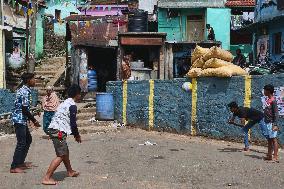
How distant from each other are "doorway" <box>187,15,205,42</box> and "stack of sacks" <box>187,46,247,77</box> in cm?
1354

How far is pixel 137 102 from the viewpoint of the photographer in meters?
14.3

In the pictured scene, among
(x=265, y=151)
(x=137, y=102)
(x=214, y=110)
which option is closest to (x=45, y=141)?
(x=137, y=102)

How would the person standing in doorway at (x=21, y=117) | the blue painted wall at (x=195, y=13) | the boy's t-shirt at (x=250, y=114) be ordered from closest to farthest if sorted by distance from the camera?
1. the person standing in doorway at (x=21, y=117)
2. the boy's t-shirt at (x=250, y=114)
3. the blue painted wall at (x=195, y=13)

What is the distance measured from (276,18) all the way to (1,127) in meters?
12.8

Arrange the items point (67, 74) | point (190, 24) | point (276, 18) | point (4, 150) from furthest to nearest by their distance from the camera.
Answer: point (190, 24) < point (67, 74) < point (276, 18) < point (4, 150)

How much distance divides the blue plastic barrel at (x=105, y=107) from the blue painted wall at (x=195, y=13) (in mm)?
12479

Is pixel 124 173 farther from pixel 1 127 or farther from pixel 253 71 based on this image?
pixel 253 71

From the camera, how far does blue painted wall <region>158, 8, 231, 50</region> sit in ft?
85.7

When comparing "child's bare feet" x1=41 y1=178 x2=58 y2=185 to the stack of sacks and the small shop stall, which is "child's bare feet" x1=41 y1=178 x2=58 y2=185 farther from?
the small shop stall

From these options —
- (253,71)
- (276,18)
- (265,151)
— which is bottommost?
(265,151)

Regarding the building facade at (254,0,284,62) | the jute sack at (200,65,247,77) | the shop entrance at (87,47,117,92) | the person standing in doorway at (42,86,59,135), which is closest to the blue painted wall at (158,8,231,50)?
the building facade at (254,0,284,62)

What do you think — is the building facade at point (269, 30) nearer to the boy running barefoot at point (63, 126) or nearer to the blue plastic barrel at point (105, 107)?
the blue plastic barrel at point (105, 107)

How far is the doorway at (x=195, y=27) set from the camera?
26.3 meters

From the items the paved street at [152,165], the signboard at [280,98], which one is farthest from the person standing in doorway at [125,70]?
the signboard at [280,98]
